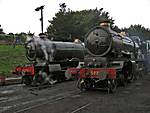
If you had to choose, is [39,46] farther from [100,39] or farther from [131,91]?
[131,91]

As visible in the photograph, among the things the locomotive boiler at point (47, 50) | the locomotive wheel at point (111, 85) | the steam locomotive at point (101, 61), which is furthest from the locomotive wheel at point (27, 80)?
the locomotive wheel at point (111, 85)

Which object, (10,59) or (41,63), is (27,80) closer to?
(41,63)

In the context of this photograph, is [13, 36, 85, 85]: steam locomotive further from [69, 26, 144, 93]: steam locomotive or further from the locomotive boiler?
[69, 26, 144, 93]: steam locomotive

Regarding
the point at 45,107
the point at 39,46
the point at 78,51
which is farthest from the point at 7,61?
the point at 45,107

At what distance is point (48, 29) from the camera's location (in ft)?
163

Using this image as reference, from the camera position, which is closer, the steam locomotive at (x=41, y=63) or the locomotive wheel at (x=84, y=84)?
the locomotive wheel at (x=84, y=84)

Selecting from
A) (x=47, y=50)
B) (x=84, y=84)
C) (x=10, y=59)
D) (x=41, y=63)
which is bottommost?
(x=84, y=84)

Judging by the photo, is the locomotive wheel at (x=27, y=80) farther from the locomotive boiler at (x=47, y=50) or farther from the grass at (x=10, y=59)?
the grass at (x=10, y=59)

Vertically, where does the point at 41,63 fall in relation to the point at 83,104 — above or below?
above

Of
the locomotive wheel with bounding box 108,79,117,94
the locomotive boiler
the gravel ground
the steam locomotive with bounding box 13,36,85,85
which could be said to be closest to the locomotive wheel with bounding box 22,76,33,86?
the steam locomotive with bounding box 13,36,85,85

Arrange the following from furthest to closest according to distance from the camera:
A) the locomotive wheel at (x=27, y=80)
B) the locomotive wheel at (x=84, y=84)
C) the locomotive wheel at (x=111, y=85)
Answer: the locomotive wheel at (x=27, y=80)
the locomotive wheel at (x=84, y=84)
the locomotive wheel at (x=111, y=85)

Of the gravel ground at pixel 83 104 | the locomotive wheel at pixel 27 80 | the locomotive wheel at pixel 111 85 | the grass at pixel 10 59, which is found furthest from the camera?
the grass at pixel 10 59

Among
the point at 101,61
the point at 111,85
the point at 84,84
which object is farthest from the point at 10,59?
the point at 111,85

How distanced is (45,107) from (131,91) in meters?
5.16
